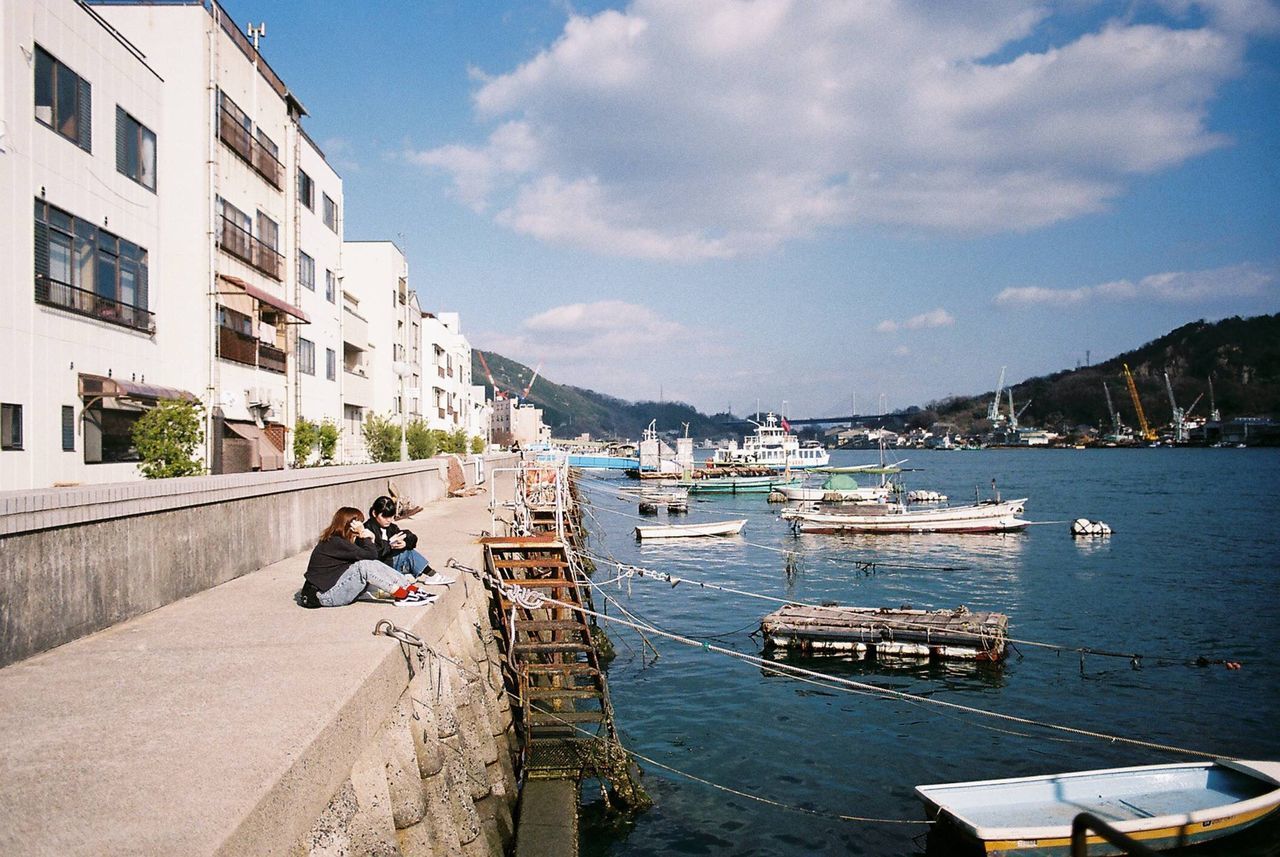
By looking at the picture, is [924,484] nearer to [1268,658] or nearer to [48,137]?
[1268,658]

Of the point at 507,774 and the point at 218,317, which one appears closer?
the point at 507,774

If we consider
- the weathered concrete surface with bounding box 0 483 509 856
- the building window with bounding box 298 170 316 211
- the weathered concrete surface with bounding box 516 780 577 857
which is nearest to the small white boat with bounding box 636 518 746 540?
the building window with bounding box 298 170 316 211

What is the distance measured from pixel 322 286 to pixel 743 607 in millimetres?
22874

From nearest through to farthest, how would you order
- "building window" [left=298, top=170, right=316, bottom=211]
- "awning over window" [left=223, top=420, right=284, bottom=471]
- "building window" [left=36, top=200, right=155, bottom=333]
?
"building window" [left=36, top=200, right=155, bottom=333]
"awning over window" [left=223, top=420, right=284, bottom=471]
"building window" [left=298, top=170, right=316, bottom=211]

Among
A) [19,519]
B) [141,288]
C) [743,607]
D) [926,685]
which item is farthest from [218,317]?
[926,685]

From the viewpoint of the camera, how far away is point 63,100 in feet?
59.1

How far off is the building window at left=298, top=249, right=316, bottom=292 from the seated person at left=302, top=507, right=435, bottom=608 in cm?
2610

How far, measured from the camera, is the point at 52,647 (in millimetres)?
8102

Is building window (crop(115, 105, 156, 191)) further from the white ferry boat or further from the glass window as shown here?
the white ferry boat

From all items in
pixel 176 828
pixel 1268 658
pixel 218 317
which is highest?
pixel 218 317

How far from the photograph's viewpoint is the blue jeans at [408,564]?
12.2 m

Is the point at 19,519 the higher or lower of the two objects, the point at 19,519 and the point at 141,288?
the lower

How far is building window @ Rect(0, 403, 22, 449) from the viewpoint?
16.4m

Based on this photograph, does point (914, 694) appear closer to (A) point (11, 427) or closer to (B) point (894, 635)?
(B) point (894, 635)
